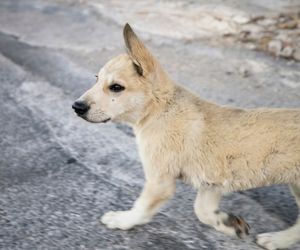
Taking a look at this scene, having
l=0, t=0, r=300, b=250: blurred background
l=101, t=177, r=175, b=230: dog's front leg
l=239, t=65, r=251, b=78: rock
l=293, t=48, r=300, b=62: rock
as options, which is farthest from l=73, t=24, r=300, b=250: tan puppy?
l=293, t=48, r=300, b=62: rock

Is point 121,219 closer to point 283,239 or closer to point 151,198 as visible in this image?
point 151,198

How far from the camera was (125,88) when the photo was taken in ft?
13.2

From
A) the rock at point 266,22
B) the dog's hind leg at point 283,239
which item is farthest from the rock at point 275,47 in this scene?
the dog's hind leg at point 283,239

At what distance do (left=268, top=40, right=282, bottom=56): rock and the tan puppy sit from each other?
3.92 metres

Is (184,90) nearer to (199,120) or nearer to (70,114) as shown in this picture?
(199,120)

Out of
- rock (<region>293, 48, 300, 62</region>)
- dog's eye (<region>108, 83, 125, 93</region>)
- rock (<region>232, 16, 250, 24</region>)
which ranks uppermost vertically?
rock (<region>232, 16, 250, 24</region>)

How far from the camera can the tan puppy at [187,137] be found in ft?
12.6

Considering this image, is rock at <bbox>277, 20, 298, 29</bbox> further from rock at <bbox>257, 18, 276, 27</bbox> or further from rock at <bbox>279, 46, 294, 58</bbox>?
rock at <bbox>279, 46, 294, 58</bbox>

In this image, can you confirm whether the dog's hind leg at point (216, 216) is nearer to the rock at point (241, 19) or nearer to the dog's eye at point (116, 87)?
the dog's eye at point (116, 87)

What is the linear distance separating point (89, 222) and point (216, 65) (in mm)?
3989

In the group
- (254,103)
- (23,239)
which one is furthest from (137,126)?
(254,103)

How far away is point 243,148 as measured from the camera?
3.84 meters

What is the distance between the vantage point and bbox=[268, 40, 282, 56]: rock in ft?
25.6

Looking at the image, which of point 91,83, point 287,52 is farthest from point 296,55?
point 91,83
